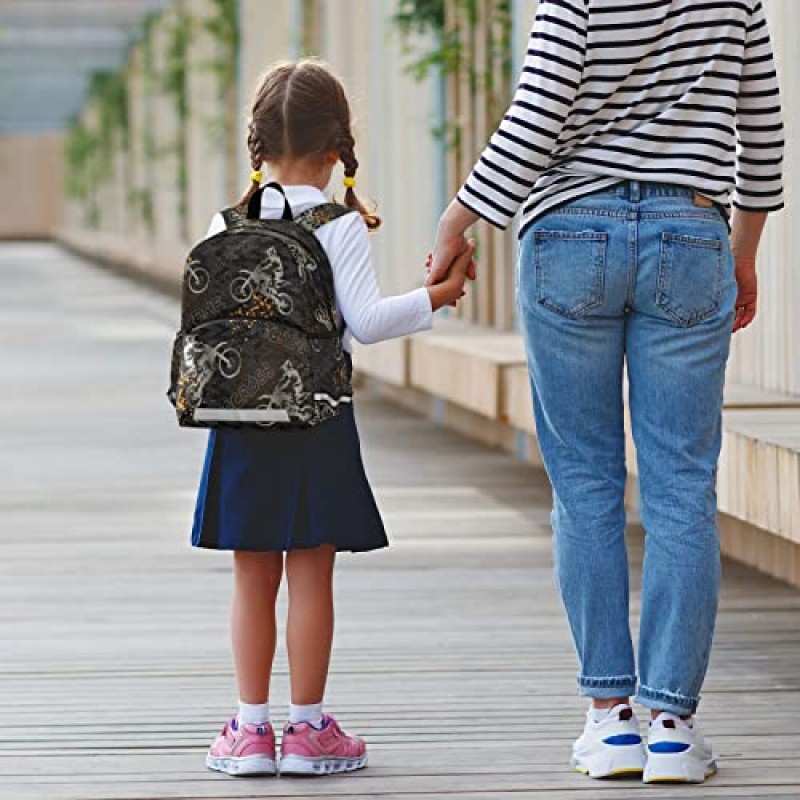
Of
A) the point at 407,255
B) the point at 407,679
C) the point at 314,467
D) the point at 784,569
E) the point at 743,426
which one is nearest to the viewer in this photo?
the point at 314,467

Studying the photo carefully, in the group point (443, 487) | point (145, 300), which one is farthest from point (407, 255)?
point (145, 300)

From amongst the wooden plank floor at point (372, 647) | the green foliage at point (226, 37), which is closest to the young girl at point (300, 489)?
the wooden plank floor at point (372, 647)

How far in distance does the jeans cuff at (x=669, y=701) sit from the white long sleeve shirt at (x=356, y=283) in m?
0.60

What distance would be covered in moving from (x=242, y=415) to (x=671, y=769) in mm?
773

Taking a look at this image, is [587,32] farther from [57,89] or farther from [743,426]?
[57,89]

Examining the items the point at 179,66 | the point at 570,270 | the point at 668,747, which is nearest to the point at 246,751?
the point at 668,747

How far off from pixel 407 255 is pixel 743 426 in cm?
589

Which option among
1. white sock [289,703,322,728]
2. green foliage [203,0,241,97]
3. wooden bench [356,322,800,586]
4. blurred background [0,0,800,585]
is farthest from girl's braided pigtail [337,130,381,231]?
green foliage [203,0,241,97]

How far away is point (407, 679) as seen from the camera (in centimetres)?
407

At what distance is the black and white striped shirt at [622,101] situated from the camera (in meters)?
3.00

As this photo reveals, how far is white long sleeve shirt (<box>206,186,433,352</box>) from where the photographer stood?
3.17 m

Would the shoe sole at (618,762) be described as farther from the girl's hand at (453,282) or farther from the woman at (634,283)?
the girl's hand at (453,282)

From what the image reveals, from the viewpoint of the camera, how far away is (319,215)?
322 cm

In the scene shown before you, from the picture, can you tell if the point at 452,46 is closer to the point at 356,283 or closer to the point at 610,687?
the point at 356,283
